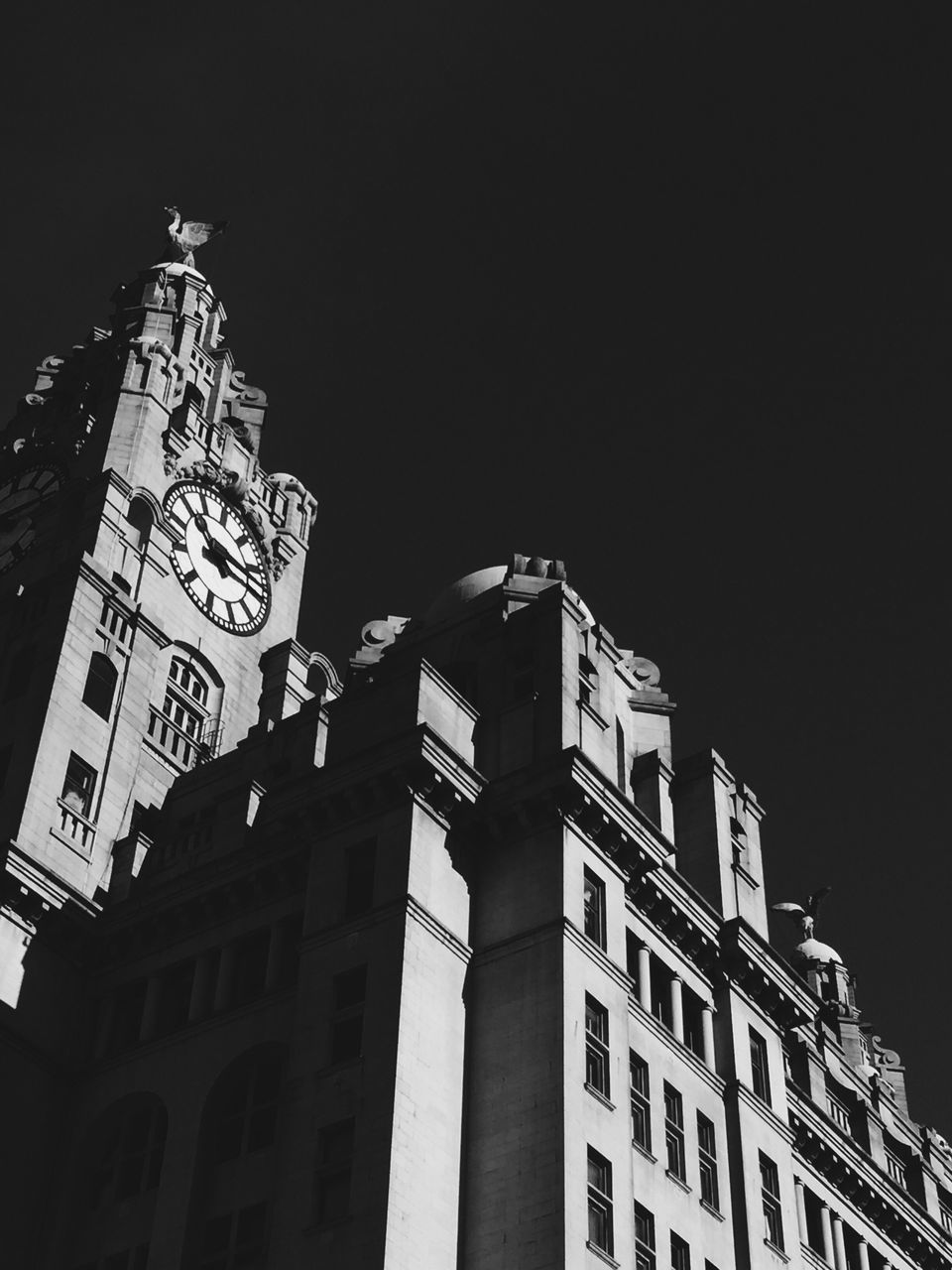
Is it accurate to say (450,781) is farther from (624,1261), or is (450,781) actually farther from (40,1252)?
(40,1252)

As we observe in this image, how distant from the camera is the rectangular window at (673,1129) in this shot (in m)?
56.1

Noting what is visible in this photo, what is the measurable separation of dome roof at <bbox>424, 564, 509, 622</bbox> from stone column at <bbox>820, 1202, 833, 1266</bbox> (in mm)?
26417

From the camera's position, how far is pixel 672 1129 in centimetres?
5691

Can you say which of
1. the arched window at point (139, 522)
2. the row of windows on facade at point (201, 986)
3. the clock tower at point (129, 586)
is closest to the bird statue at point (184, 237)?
the clock tower at point (129, 586)

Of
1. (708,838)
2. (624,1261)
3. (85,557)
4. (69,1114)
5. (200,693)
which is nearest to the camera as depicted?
(624,1261)

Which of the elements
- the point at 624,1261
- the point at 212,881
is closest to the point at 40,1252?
the point at 212,881

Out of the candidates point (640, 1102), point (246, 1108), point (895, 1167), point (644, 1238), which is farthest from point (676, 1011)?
point (895, 1167)

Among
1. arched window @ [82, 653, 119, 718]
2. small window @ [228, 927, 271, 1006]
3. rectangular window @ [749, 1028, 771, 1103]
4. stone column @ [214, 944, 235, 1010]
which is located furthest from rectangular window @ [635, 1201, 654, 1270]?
arched window @ [82, 653, 119, 718]

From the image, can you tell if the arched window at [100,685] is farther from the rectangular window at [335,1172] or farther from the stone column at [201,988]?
the rectangular window at [335,1172]

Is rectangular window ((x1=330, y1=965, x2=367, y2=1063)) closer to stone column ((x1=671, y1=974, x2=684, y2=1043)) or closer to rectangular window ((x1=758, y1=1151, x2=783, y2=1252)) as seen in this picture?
stone column ((x1=671, y1=974, x2=684, y2=1043))

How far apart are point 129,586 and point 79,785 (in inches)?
494

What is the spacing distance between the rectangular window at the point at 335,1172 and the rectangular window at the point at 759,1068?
720 inches

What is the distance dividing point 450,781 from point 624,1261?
14.8 metres

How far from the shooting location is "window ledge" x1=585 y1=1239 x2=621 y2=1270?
4819cm
